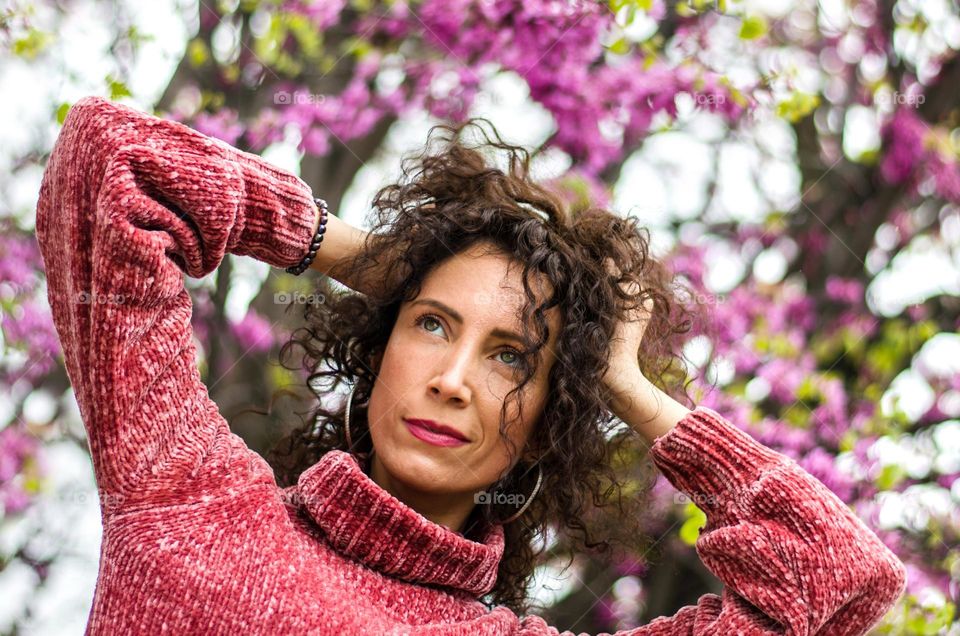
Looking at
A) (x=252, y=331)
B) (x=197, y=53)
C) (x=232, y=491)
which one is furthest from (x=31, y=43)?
(x=232, y=491)

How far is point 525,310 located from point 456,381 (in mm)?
177

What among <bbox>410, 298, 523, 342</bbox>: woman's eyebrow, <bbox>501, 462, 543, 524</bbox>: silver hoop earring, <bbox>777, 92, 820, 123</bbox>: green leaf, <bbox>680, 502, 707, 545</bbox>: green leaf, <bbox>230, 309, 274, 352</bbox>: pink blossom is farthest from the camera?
<bbox>230, 309, 274, 352</bbox>: pink blossom

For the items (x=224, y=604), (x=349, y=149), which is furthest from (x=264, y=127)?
(x=224, y=604)

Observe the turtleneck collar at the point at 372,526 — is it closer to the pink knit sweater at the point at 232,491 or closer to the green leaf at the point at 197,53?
the pink knit sweater at the point at 232,491

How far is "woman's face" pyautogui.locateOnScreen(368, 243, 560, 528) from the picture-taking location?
1.99m

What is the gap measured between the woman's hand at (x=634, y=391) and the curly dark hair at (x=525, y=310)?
0.02m

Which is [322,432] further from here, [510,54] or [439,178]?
[510,54]

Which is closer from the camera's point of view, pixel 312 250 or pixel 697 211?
pixel 312 250

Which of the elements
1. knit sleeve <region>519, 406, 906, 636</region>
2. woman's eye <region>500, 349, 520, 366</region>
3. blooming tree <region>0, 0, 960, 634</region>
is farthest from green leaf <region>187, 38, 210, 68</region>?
knit sleeve <region>519, 406, 906, 636</region>

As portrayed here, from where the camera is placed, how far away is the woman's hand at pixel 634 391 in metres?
2.06

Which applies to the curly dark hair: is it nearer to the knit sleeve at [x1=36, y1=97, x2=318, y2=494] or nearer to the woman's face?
the woman's face

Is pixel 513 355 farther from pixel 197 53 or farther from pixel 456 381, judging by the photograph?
pixel 197 53

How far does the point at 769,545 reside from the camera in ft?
6.30

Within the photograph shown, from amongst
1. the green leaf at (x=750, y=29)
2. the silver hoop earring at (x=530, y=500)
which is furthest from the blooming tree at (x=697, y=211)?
the silver hoop earring at (x=530, y=500)
